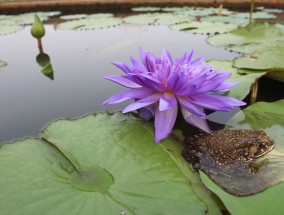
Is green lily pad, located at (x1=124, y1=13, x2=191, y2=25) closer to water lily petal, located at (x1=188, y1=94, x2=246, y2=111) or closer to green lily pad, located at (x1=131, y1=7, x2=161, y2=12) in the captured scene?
green lily pad, located at (x1=131, y1=7, x2=161, y2=12)

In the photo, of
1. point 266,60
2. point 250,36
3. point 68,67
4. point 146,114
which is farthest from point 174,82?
point 250,36

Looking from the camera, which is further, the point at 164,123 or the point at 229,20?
the point at 229,20

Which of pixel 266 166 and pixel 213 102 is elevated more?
pixel 213 102

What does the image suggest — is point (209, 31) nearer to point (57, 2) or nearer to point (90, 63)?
point (90, 63)

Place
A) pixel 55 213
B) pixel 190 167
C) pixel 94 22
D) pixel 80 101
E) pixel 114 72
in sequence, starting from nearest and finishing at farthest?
pixel 55 213 < pixel 190 167 < pixel 80 101 < pixel 114 72 < pixel 94 22

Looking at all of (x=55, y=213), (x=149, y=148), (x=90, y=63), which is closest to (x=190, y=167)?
(x=149, y=148)

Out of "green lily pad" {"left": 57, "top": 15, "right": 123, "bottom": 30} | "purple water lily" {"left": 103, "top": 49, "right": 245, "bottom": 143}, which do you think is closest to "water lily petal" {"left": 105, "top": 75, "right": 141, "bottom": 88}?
"purple water lily" {"left": 103, "top": 49, "right": 245, "bottom": 143}

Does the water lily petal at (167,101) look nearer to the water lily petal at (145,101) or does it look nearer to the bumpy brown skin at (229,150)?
the water lily petal at (145,101)

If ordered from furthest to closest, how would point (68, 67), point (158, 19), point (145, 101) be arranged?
point (158, 19)
point (68, 67)
point (145, 101)

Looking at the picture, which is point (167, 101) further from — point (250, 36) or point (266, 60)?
point (250, 36)
